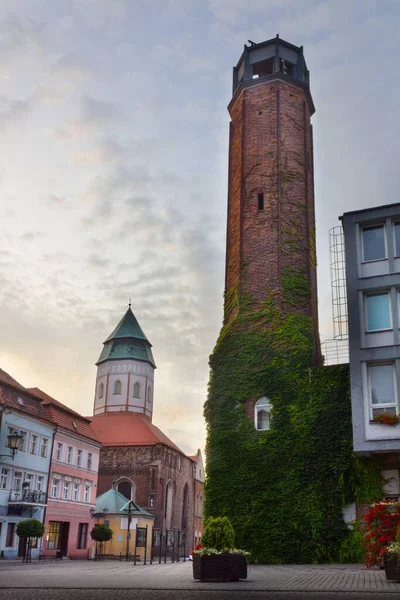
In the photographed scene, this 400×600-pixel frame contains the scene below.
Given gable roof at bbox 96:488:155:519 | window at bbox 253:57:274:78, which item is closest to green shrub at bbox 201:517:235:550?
window at bbox 253:57:274:78

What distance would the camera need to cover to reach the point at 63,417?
44188mm

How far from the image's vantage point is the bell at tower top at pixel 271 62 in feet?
107

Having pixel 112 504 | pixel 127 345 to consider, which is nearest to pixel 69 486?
pixel 112 504

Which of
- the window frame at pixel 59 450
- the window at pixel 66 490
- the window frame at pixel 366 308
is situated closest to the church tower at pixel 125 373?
the window at pixel 66 490

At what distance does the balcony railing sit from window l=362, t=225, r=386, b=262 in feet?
76.4

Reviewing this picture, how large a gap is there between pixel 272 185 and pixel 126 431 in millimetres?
43828

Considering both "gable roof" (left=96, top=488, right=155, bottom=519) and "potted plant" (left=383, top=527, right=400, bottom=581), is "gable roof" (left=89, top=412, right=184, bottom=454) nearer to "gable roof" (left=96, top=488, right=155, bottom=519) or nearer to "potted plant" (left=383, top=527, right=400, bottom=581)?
"gable roof" (left=96, top=488, right=155, bottom=519)

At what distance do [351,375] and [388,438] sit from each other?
8.15 feet

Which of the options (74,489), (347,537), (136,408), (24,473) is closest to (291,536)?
(347,537)

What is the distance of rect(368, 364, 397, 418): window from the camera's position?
21.8 metres

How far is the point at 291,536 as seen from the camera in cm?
2297

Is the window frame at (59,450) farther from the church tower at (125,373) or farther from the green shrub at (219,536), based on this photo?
the church tower at (125,373)

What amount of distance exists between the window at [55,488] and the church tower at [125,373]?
115 feet

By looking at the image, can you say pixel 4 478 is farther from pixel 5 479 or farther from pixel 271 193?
pixel 271 193
